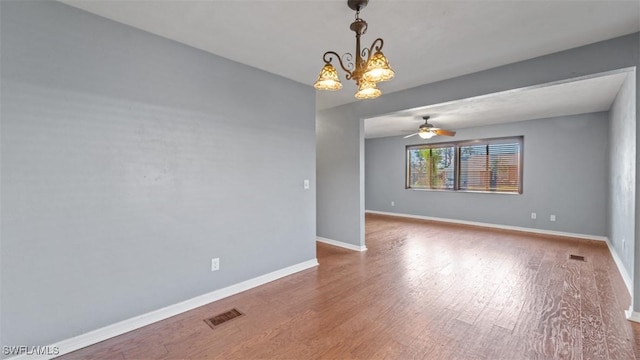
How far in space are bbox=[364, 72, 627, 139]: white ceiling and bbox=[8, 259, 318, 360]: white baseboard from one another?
308 cm

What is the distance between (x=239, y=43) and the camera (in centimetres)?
253

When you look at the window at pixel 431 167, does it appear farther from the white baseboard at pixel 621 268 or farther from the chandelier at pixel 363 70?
the chandelier at pixel 363 70

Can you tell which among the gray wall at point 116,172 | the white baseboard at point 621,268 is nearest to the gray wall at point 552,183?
the white baseboard at point 621,268

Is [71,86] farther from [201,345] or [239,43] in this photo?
[201,345]

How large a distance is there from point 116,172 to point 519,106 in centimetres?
583

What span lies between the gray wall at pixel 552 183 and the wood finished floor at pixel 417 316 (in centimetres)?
167

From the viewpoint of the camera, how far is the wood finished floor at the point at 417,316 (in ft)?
6.38

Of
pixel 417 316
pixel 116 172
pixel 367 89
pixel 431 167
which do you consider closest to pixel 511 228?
pixel 431 167

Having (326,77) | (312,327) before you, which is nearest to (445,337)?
(312,327)

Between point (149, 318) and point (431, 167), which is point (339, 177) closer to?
point (149, 318)

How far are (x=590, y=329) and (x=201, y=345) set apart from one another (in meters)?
3.16

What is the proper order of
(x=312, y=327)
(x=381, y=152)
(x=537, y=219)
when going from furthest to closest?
(x=381, y=152), (x=537, y=219), (x=312, y=327)

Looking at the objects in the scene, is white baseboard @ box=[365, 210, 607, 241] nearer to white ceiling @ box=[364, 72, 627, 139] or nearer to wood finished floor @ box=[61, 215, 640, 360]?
wood finished floor @ box=[61, 215, 640, 360]

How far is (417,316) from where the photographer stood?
2393mm
